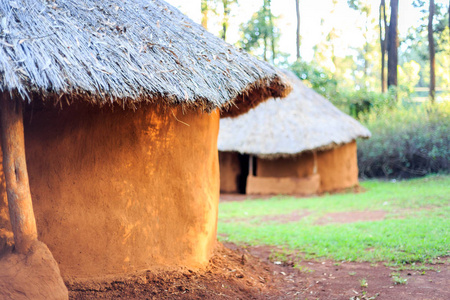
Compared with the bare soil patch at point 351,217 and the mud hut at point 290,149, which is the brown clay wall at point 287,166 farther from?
the bare soil patch at point 351,217

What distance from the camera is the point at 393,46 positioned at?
17.6 meters

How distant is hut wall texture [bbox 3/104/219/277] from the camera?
3910 millimetres

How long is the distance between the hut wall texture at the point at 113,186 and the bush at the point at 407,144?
11300mm

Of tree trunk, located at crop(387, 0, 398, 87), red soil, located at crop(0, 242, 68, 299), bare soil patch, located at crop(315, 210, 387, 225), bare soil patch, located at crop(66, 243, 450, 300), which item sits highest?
tree trunk, located at crop(387, 0, 398, 87)

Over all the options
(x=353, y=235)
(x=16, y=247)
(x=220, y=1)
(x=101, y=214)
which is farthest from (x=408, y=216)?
(x=220, y=1)

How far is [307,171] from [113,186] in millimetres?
8791

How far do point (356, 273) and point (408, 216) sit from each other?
128 inches

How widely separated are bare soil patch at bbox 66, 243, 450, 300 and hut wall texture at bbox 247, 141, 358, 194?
6.57 m

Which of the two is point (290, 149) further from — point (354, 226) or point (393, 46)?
point (393, 46)

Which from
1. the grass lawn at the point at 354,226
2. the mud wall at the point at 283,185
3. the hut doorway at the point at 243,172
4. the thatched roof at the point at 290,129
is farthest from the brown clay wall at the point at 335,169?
the hut doorway at the point at 243,172

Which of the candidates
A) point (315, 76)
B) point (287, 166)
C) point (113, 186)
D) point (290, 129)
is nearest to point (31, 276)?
point (113, 186)

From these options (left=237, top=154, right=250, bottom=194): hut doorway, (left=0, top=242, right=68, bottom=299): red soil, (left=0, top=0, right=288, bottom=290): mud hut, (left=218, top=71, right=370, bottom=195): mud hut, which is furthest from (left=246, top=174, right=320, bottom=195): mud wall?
(left=0, top=242, right=68, bottom=299): red soil

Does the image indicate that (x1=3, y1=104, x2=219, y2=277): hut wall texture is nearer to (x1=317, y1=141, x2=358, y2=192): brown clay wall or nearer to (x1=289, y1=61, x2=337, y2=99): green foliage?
(x1=317, y1=141, x2=358, y2=192): brown clay wall

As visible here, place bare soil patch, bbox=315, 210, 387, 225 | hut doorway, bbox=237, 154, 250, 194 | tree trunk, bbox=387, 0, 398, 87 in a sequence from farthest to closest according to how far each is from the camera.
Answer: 1. tree trunk, bbox=387, 0, 398, 87
2. hut doorway, bbox=237, 154, 250, 194
3. bare soil patch, bbox=315, 210, 387, 225
